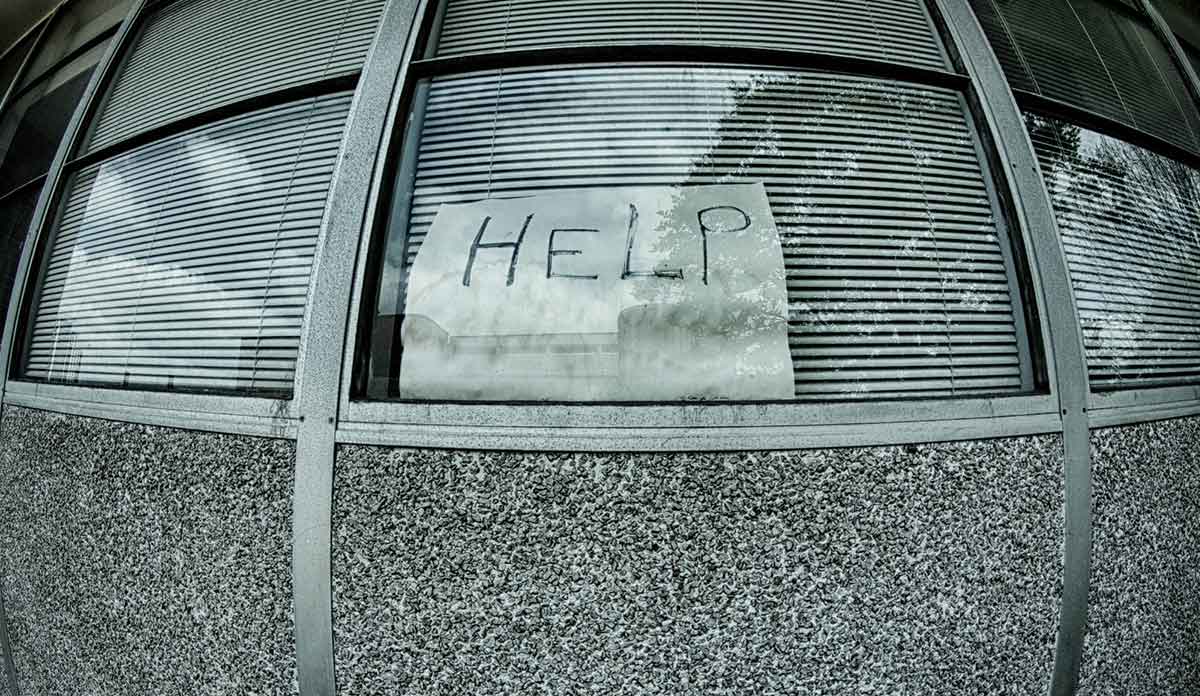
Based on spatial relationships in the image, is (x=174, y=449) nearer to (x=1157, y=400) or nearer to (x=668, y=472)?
(x=668, y=472)

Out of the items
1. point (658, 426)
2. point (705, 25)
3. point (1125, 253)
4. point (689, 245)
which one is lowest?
point (658, 426)

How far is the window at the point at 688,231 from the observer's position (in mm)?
1572

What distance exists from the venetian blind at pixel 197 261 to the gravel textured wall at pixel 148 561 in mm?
247

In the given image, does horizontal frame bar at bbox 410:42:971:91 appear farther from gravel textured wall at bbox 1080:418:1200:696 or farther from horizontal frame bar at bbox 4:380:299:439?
gravel textured wall at bbox 1080:418:1200:696

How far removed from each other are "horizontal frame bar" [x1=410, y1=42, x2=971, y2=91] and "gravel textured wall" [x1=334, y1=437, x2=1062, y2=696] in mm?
1409

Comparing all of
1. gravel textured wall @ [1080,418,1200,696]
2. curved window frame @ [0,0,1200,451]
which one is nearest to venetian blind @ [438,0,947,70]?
curved window frame @ [0,0,1200,451]

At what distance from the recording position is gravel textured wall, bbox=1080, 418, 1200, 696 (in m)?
1.61

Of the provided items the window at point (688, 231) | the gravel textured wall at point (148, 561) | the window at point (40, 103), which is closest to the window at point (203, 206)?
the gravel textured wall at point (148, 561)

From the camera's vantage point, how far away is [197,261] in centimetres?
194

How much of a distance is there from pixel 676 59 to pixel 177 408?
2157 mm

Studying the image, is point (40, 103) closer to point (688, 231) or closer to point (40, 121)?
point (40, 121)

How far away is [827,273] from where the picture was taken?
1647mm

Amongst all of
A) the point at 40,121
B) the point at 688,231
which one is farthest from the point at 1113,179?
the point at 40,121

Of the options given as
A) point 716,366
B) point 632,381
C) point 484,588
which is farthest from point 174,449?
point 716,366
